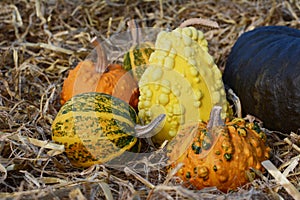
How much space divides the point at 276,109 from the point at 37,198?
190 cm

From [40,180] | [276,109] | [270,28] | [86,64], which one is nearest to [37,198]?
[40,180]

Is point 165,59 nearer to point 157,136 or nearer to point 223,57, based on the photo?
point 157,136

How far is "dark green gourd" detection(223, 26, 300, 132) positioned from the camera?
12.2 feet

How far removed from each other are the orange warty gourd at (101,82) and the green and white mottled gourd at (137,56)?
69 mm

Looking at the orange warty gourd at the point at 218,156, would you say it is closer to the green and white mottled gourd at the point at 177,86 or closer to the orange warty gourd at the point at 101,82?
the green and white mottled gourd at the point at 177,86

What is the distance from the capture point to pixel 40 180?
303cm

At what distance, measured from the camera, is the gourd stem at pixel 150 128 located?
3273 mm

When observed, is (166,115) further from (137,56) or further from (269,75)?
(269,75)

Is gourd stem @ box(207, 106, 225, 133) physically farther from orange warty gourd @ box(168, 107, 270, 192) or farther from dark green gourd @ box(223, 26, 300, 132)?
dark green gourd @ box(223, 26, 300, 132)

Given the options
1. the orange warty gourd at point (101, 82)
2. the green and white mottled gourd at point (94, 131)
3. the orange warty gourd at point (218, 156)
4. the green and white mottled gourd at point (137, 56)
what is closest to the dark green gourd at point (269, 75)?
the orange warty gourd at point (218, 156)


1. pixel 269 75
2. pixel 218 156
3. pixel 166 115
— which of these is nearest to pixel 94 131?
pixel 166 115

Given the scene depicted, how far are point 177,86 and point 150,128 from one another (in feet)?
1.30

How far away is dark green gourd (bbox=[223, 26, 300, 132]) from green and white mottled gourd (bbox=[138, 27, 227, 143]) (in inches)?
15.8

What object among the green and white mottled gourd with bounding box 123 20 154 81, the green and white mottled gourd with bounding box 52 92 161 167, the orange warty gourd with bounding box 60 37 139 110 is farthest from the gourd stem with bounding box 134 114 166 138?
the green and white mottled gourd with bounding box 123 20 154 81
